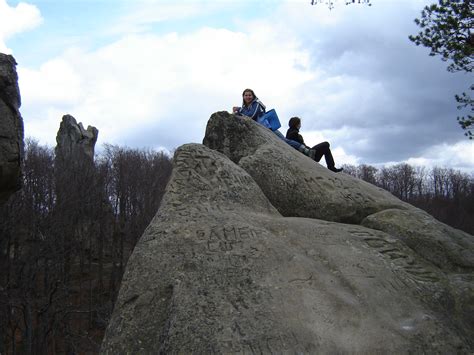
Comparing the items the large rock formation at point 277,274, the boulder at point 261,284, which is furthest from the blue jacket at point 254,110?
the boulder at point 261,284

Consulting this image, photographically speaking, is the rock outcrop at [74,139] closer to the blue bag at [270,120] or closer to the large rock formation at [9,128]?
the blue bag at [270,120]

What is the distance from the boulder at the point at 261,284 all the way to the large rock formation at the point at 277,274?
0.01 metres

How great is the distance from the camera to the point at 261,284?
15.8 ft

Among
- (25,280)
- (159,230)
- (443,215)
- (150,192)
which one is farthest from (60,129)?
(159,230)

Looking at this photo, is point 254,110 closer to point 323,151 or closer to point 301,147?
point 301,147

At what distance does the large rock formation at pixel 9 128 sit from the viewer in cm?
587

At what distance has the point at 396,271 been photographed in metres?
5.84

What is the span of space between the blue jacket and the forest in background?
12.1m

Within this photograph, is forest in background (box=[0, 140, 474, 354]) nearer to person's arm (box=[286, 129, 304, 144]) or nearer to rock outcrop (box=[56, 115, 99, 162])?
rock outcrop (box=[56, 115, 99, 162])

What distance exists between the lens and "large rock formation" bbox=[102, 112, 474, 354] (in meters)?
4.52

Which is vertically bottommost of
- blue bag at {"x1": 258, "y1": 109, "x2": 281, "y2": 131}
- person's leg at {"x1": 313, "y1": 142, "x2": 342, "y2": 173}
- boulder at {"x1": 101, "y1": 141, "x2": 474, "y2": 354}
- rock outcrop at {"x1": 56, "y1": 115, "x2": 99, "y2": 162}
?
boulder at {"x1": 101, "y1": 141, "x2": 474, "y2": 354}

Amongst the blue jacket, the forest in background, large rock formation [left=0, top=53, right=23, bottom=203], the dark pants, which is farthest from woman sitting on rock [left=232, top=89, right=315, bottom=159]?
the forest in background

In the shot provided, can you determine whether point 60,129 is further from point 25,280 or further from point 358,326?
point 358,326

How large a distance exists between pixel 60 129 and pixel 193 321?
3680 cm
